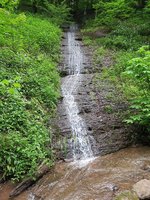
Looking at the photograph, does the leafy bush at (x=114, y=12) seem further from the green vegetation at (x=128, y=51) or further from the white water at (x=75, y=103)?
the white water at (x=75, y=103)

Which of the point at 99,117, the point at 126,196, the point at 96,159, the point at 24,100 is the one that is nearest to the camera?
the point at 126,196

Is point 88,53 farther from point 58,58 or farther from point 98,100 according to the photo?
point 98,100

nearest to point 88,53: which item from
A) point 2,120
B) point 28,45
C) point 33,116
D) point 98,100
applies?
point 28,45

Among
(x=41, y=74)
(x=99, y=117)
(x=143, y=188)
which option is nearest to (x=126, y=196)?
(x=143, y=188)

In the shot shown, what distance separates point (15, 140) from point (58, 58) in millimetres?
9584

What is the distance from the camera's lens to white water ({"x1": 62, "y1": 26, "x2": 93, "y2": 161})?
30.5 ft

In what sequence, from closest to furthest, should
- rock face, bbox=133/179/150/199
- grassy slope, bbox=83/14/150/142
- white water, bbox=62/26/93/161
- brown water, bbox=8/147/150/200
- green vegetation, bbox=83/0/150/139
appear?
1. rock face, bbox=133/179/150/199
2. brown water, bbox=8/147/150/200
3. white water, bbox=62/26/93/161
4. green vegetation, bbox=83/0/150/139
5. grassy slope, bbox=83/14/150/142

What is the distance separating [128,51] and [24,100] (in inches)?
372

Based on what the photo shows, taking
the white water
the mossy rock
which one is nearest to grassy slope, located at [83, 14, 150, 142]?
the white water

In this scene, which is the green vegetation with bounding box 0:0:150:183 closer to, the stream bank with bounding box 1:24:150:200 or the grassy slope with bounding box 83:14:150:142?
the grassy slope with bounding box 83:14:150:142

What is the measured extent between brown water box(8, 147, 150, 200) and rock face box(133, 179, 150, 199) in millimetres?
249

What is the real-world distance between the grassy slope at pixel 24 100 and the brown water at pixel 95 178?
1.71 ft

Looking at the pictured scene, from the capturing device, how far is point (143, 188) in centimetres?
668

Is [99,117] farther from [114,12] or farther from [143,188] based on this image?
[114,12]
